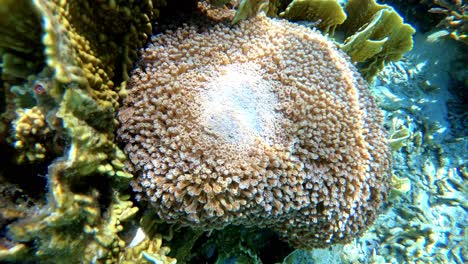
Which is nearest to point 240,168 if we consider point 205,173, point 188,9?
point 205,173

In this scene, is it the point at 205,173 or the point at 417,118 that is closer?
the point at 205,173

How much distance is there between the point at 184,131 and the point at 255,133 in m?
0.55

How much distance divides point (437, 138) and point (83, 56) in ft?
17.9

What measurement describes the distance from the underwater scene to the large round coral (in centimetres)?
1

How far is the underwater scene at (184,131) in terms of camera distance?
1786 millimetres

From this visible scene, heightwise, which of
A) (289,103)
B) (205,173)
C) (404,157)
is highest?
(289,103)

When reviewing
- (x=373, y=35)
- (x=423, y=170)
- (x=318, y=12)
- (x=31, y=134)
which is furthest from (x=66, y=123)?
(x=423, y=170)

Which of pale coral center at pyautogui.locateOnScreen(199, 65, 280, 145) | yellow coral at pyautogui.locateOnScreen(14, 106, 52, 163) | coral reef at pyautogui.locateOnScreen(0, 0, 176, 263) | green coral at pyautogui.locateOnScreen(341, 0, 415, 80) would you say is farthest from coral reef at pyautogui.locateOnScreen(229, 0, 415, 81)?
yellow coral at pyautogui.locateOnScreen(14, 106, 52, 163)

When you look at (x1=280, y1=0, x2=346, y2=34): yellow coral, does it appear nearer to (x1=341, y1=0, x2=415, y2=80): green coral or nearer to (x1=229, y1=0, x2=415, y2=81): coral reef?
(x1=229, y1=0, x2=415, y2=81): coral reef

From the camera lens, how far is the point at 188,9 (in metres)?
2.74

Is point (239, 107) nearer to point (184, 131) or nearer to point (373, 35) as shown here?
point (184, 131)

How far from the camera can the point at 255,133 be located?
2385 mm

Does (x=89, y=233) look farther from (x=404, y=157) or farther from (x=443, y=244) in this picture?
(x=443, y=244)

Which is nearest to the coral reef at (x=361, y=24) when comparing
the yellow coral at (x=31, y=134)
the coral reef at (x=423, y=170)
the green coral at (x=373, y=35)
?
the green coral at (x=373, y=35)
